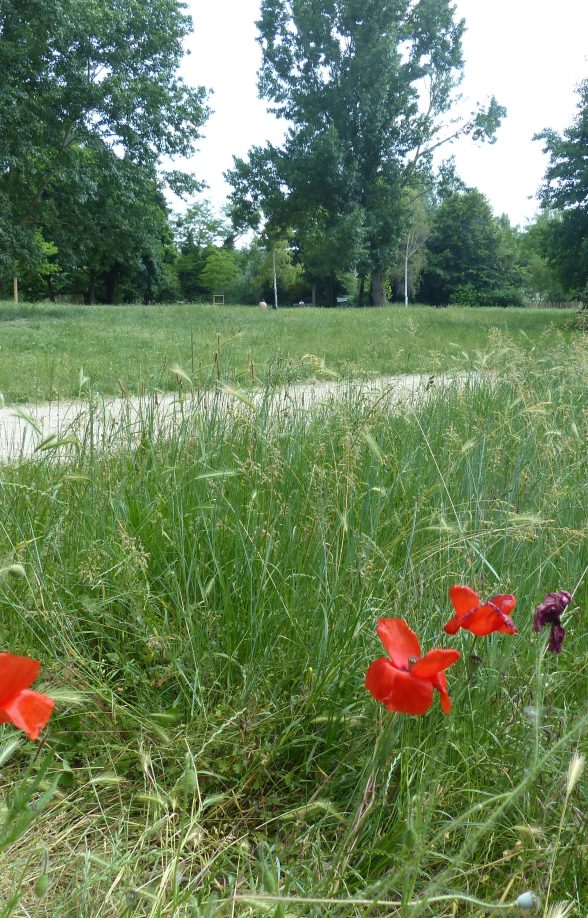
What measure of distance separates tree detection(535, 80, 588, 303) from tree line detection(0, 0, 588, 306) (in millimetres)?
36

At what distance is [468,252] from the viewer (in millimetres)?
50812

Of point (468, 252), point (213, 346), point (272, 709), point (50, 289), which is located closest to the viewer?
point (272, 709)

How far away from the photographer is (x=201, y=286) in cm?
4912

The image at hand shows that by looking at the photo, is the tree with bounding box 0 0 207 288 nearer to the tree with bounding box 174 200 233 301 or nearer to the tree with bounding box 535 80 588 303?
the tree with bounding box 535 80 588 303

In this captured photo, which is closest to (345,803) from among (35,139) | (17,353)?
(17,353)

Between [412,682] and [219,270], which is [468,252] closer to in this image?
[219,270]

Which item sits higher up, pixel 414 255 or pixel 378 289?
pixel 414 255

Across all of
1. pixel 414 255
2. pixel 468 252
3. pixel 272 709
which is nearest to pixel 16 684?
pixel 272 709

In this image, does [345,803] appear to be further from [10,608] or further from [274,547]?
[10,608]

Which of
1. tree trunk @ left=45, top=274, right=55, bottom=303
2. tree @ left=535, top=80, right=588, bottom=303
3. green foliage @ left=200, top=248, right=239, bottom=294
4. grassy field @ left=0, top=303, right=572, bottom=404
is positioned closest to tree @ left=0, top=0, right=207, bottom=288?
grassy field @ left=0, top=303, right=572, bottom=404

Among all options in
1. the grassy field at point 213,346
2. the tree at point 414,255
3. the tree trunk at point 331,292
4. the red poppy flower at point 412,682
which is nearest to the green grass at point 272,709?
the red poppy flower at point 412,682

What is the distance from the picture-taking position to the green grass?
3.65ft

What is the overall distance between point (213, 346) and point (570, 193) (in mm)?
13737

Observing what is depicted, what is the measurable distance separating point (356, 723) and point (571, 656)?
609 millimetres
